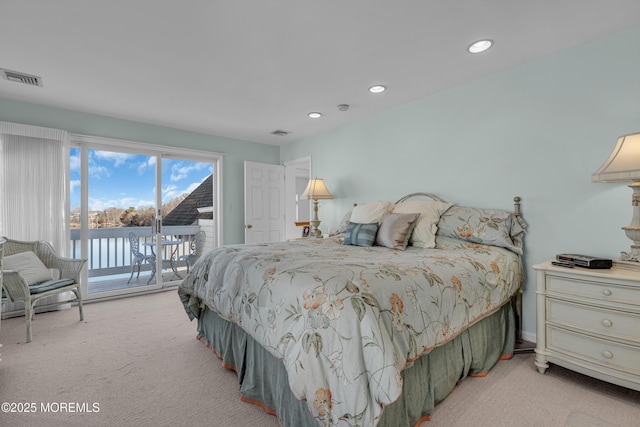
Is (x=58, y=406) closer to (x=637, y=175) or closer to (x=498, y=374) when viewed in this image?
(x=498, y=374)

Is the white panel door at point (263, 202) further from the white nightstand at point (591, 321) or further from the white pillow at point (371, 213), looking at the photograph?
the white nightstand at point (591, 321)

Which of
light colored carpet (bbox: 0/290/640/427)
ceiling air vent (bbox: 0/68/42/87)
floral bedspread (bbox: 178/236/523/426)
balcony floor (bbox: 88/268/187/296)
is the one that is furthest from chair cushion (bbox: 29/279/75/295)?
ceiling air vent (bbox: 0/68/42/87)

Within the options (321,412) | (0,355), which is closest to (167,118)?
(0,355)

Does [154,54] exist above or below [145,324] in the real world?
above

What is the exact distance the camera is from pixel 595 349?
70.7 inches

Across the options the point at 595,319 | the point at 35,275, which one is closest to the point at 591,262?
the point at 595,319

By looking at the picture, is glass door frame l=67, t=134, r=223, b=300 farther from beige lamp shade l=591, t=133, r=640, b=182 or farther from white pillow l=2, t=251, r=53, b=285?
beige lamp shade l=591, t=133, r=640, b=182

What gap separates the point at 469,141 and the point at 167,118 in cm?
368

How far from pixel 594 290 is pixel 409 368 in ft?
4.28

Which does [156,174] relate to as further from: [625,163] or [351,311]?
[625,163]

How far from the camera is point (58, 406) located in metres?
1.73

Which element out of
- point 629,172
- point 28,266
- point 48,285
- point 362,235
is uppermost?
point 629,172

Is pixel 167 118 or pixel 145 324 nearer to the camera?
pixel 145 324

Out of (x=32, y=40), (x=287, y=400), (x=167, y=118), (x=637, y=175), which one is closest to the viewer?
(x=287, y=400)
